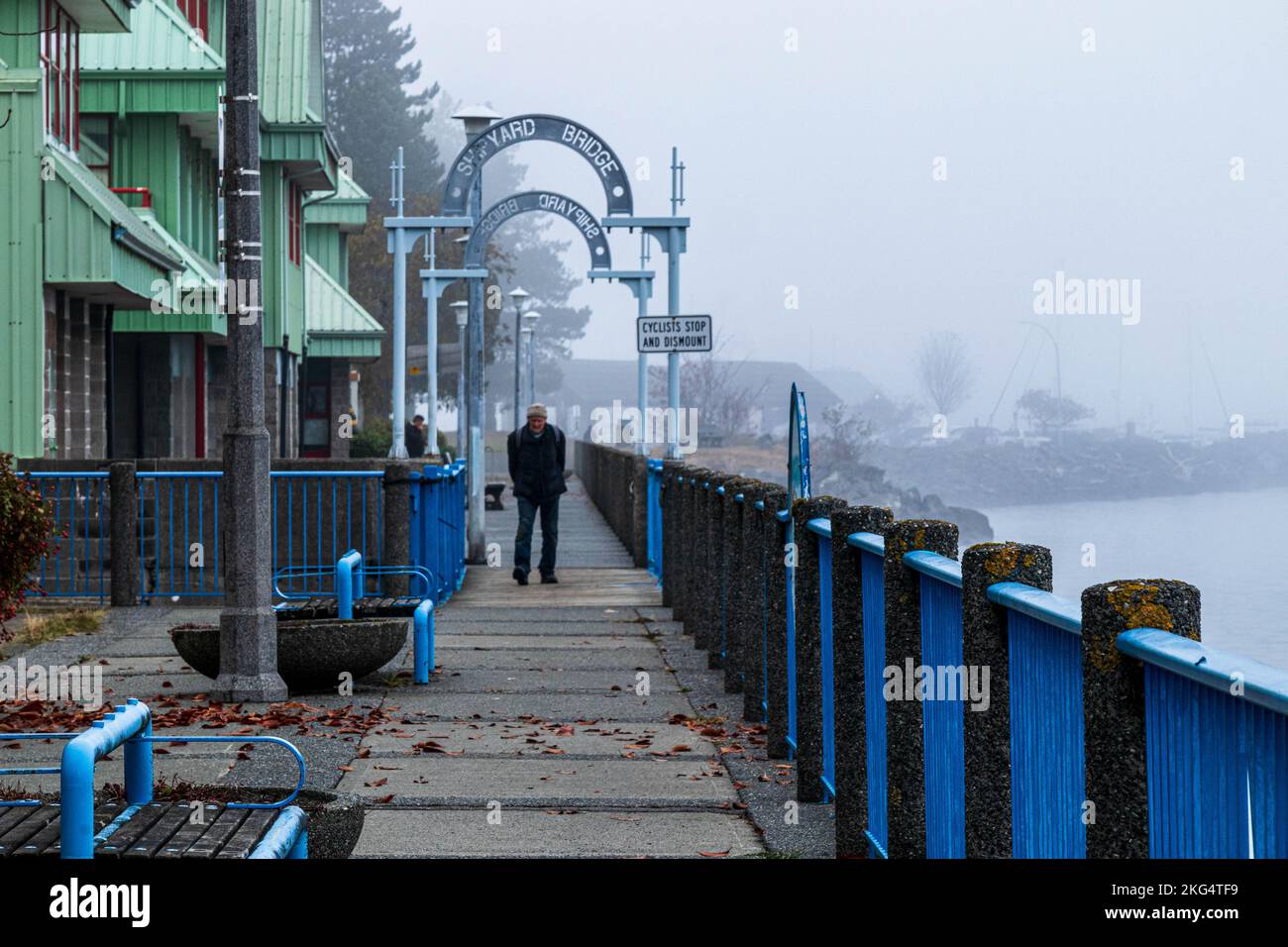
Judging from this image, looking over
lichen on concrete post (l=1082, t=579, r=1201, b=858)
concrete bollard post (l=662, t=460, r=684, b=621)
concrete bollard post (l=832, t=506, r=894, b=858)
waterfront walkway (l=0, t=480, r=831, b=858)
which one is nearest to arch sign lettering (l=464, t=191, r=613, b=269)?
concrete bollard post (l=662, t=460, r=684, b=621)

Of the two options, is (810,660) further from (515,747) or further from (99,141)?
(99,141)

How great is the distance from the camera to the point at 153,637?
48.3ft

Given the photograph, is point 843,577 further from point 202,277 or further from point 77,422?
point 202,277

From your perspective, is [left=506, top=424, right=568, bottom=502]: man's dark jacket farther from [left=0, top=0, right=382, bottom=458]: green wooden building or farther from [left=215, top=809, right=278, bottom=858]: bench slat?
[left=215, top=809, right=278, bottom=858]: bench slat

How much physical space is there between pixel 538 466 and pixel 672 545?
12.4 ft

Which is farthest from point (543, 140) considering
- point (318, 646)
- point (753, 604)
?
point (753, 604)

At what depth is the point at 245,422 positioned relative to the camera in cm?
1129

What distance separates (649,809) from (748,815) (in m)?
0.42

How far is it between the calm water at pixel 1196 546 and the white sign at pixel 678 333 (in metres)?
5.07

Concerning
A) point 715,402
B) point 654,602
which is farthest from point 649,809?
point 715,402

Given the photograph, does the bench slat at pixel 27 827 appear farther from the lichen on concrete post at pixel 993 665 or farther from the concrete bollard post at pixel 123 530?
the concrete bollard post at pixel 123 530

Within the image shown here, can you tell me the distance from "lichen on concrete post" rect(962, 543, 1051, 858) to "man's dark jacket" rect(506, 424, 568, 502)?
1563 centimetres

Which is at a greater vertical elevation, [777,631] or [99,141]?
[99,141]
